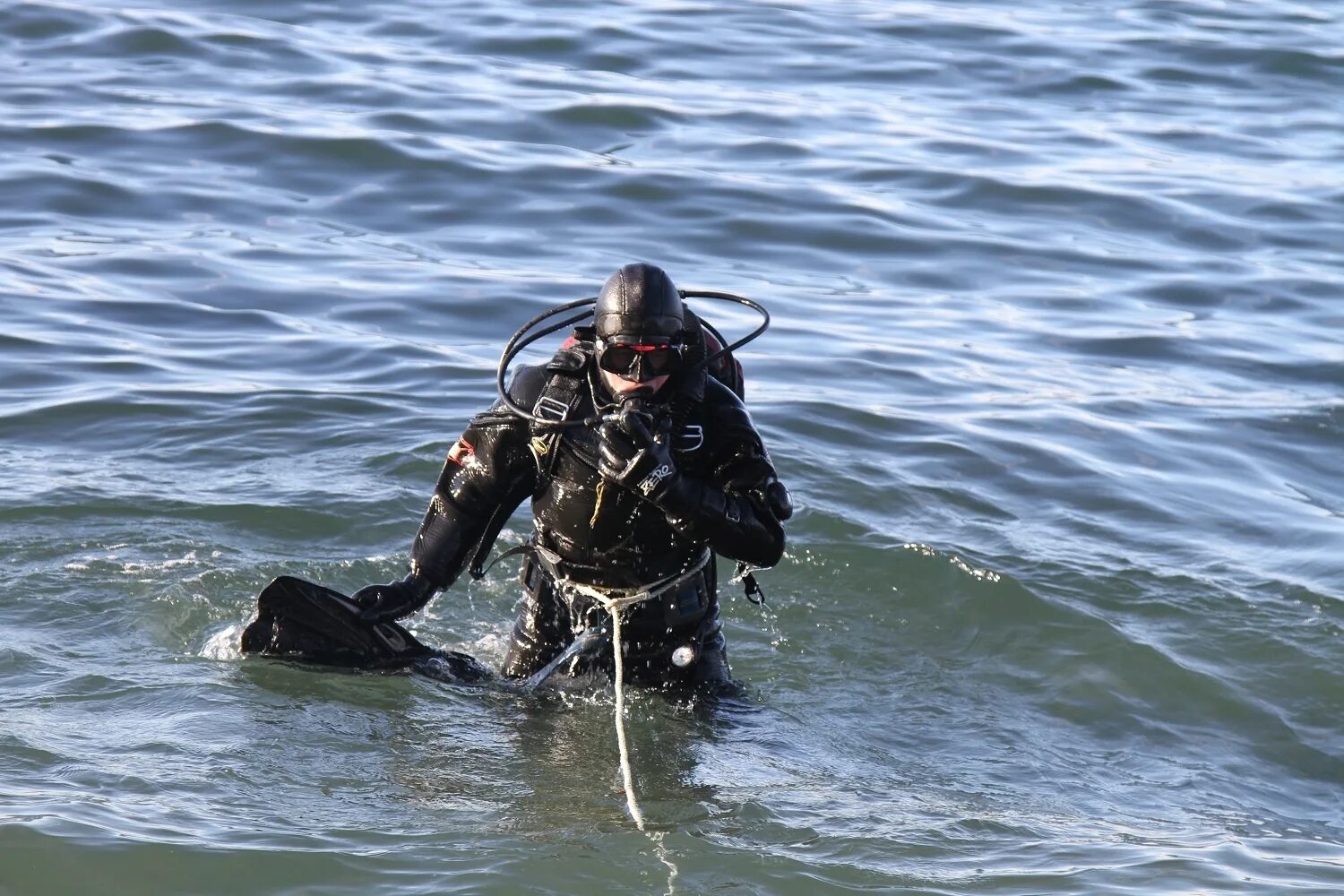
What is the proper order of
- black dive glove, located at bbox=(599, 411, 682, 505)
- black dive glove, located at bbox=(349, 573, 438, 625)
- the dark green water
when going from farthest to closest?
1. black dive glove, located at bbox=(349, 573, 438, 625)
2. the dark green water
3. black dive glove, located at bbox=(599, 411, 682, 505)

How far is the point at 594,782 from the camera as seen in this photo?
5512 millimetres

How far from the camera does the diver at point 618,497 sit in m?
5.38

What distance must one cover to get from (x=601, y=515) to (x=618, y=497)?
0.09 m

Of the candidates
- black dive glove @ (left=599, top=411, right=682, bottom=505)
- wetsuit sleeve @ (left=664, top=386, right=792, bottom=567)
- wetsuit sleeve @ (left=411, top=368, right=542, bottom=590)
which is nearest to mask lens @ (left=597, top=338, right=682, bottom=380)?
black dive glove @ (left=599, top=411, right=682, bottom=505)

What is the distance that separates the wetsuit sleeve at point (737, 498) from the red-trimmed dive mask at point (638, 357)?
0.35 m

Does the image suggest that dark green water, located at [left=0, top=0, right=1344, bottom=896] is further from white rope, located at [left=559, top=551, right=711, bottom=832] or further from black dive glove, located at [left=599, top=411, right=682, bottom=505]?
black dive glove, located at [left=599, top=411, right=682, bottom=505]

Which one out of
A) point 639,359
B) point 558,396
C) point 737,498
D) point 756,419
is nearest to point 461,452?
point 558,396

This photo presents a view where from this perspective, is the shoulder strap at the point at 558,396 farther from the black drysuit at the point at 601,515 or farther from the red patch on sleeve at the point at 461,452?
the red patch on sleeve at the point at 461,452

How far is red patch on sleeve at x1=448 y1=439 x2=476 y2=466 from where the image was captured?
19.4 ft

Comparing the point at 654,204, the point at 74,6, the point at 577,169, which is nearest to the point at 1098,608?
the point at 654,204

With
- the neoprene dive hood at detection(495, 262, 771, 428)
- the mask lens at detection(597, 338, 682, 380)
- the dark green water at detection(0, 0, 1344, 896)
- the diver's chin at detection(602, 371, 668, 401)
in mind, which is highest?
the neoprene dive hood at detection(495, 262, 771, 428)

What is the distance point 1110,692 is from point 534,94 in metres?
10.9

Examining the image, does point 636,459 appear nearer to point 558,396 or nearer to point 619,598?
point 558,396

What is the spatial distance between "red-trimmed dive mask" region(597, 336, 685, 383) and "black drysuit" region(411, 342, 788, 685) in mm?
122
